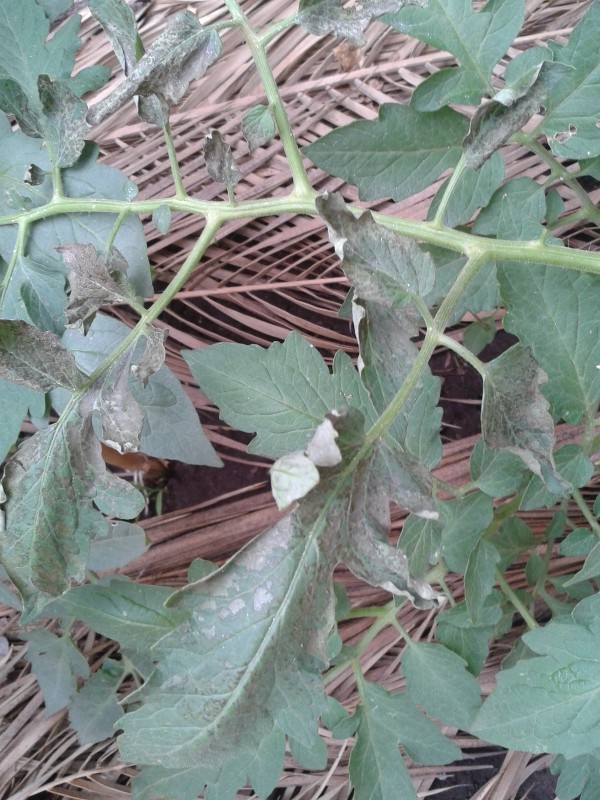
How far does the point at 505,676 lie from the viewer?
78cm

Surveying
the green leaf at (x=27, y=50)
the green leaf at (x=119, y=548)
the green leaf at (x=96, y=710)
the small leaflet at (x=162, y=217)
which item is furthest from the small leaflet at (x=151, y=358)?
the green leaf at (x=96, y=710)

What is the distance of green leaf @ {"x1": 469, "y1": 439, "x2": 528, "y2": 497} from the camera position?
33.0 inches

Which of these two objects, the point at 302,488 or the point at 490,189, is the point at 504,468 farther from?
the point at 302,488

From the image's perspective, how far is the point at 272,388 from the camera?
0.85 meters

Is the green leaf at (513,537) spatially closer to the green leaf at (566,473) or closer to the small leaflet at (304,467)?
the green leaf at (566,473)

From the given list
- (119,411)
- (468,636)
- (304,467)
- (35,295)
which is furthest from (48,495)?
(468,636)

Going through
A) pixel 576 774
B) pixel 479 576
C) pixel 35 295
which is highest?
pixel 35 295

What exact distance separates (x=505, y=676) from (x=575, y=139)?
62 centimetres

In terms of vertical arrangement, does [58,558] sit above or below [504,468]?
above

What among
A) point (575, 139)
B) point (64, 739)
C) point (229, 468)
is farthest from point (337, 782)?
point (575, 139)

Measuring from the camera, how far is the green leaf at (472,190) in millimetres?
810

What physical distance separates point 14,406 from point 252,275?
54cm

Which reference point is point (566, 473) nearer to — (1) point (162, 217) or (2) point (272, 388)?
(2) point (272, 388)

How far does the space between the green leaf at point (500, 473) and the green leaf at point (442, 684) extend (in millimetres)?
227
